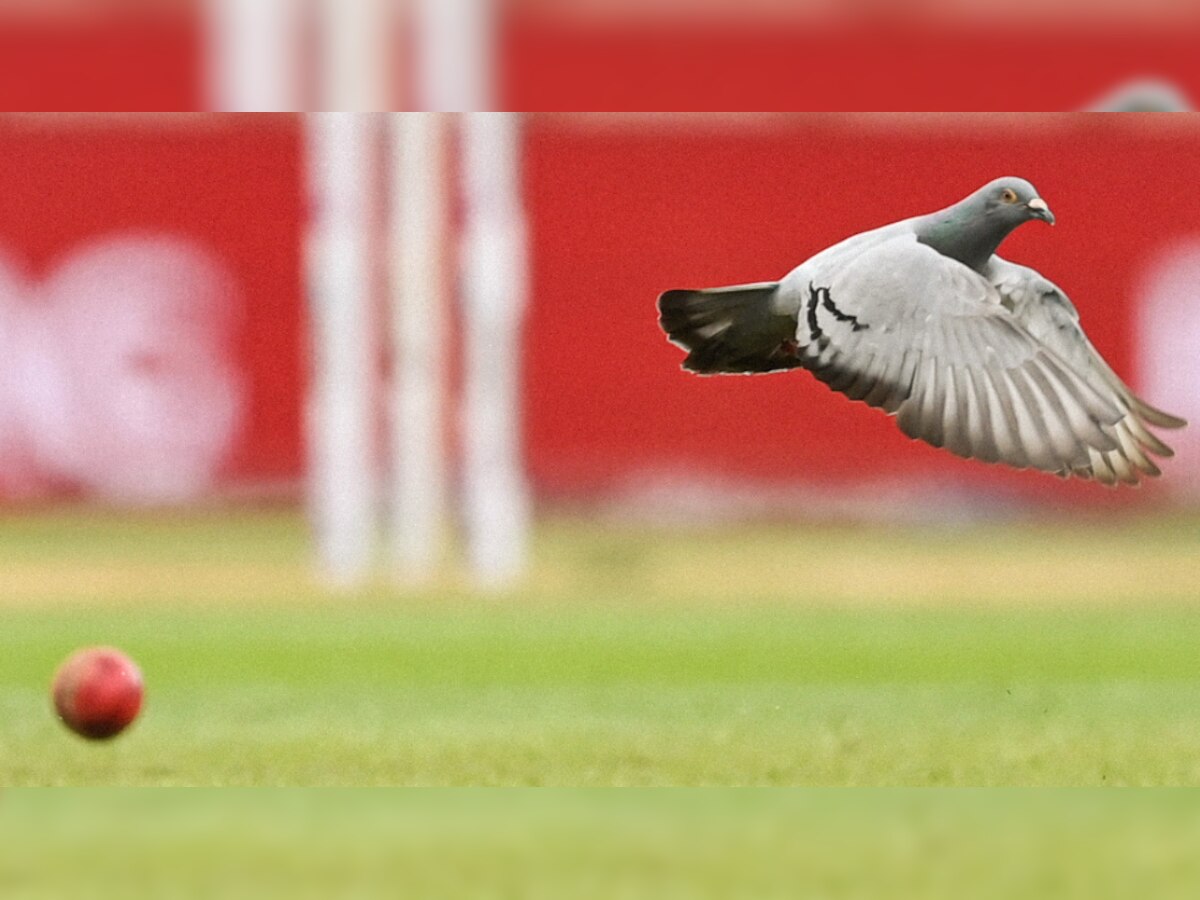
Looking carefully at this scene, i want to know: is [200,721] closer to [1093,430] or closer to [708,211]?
[1093,430]

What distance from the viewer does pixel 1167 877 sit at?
4.06 meters

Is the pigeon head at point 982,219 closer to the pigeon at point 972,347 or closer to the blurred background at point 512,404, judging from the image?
the pigeon at point 972,347

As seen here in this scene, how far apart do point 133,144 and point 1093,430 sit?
37.0 ft

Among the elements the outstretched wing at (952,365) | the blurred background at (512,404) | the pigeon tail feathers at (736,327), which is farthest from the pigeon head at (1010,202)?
the blurred background at (512,404)

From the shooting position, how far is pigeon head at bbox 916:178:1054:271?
A: 4004 mm

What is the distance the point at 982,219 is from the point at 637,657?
16.7 feet

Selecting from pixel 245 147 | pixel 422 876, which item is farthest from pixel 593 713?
pixel 245 147

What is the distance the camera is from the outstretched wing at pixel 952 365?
3967 millimetres

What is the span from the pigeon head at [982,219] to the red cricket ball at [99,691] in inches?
102

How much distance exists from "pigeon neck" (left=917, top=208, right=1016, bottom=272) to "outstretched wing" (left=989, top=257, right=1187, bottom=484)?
0.07 metres

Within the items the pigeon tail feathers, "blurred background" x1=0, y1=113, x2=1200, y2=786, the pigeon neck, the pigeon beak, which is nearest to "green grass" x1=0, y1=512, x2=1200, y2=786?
"blurred background" x1=0, y1=113, x2=1200, y2=786

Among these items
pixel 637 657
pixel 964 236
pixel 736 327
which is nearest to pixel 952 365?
pixel 964 236

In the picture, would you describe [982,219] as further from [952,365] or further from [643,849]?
[643,849]

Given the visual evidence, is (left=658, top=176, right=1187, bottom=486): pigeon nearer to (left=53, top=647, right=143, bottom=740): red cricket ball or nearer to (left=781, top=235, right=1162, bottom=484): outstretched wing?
(left=781, top=235, right=1162, bottom=484): outstretched wing
